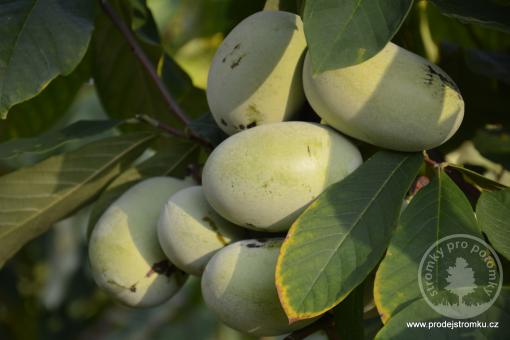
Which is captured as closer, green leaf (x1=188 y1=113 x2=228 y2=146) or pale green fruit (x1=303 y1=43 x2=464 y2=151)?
pale green fruit (x1=303 y1=43 x2=464 y2=151)

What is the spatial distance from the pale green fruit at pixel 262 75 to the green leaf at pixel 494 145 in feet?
1.58

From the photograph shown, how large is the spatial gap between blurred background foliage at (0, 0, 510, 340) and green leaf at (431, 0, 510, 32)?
118 millimetres

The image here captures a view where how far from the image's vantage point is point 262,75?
37.6 inches

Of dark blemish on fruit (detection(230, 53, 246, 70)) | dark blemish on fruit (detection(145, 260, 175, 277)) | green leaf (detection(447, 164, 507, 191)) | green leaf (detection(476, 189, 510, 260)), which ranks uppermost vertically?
dark blemish on fruit (detection(230, 53, 246, 70))

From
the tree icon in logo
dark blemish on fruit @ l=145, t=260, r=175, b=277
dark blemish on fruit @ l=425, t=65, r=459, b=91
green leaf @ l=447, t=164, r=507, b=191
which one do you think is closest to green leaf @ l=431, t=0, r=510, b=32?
dark blemish on fruit @ l=425, t=65, r=459, b=91

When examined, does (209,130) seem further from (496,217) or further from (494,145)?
(494,145)

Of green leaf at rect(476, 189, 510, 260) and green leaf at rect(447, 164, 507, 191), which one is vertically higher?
green leaf at rect(476, 189, 510, 260)

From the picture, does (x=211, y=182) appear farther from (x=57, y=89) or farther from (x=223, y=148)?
(x=57, y=89)

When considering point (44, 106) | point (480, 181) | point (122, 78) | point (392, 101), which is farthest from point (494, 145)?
point (44, 106)

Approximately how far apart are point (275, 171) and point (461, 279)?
0.23m

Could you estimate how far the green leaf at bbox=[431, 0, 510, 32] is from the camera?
2.94ft

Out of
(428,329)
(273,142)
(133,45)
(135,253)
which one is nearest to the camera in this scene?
(428,329)

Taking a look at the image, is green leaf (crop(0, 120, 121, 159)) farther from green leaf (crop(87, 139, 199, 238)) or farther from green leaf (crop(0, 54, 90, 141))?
green leaf (crop(0, 54, 90, 141))

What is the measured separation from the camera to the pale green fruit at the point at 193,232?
0.94m
